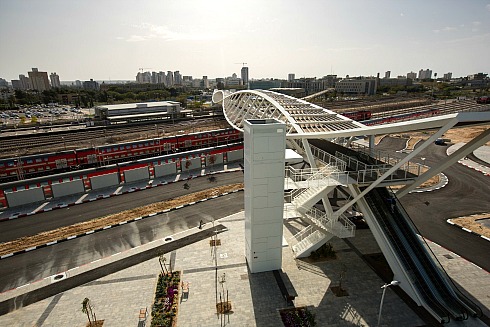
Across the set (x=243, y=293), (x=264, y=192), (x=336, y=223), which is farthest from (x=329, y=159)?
(x=243, y=293)

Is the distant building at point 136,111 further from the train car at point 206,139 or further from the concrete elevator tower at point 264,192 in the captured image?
the concrete elevator tower at point 264,192

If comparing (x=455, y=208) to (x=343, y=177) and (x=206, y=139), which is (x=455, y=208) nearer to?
(x=343, y=177)

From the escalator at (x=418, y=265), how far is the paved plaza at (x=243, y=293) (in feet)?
4.68

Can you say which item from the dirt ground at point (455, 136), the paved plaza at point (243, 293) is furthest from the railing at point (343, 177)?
the dirt ground at point (455, 136)

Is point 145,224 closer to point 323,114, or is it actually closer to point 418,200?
point 323,114

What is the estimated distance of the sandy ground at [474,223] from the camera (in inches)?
1025

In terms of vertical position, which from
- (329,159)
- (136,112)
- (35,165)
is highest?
(329,159)

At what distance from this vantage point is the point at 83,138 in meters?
57.0

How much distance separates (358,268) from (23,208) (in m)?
35.4

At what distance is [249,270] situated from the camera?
20.9 meters

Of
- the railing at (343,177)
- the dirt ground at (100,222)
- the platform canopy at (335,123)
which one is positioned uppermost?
the platform canopy at (335,123)

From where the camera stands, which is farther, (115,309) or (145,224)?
(145,224)

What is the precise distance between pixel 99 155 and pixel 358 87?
594ft

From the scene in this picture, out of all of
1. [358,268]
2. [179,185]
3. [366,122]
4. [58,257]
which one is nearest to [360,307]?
[358,268]
